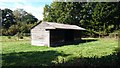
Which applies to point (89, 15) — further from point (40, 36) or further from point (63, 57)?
point (63, 57)

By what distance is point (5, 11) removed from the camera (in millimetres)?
82938

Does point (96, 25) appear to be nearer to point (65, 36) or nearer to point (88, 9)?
point (88, 9)

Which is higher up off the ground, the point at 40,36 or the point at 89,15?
the point at 89,15

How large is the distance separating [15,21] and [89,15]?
33206 millimetres

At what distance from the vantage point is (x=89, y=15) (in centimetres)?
6512

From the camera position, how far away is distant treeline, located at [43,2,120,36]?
2325 inches

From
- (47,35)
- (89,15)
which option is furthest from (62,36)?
(89,15)

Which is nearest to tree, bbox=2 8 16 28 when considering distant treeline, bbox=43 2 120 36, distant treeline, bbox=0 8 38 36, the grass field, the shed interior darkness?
distant treeline, bbox=0 8 38 36

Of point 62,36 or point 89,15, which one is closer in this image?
point 62,36

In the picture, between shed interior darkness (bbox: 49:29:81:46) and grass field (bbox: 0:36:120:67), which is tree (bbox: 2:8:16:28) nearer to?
shed interior darkness (bbox: 49:29:81:46)

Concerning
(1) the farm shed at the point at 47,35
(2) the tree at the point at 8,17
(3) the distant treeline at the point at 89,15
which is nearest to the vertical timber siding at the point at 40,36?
(1) the farm shed at the point at 47,35

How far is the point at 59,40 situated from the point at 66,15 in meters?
30.3

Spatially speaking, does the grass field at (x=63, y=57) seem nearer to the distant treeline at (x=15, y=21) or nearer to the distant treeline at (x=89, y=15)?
the distant treeline at (x=89, y=15)

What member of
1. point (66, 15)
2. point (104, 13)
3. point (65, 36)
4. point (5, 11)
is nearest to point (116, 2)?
point (104, 13)
